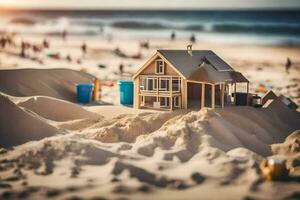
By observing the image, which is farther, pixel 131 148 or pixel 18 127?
pixel 18 127

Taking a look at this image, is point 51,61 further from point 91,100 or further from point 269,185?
point 269,185

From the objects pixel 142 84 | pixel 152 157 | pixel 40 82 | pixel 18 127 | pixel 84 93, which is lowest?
pixel 152 157

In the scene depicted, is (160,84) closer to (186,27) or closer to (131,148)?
(131,148)

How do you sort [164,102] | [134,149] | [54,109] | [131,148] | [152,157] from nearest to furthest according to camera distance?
1. [152,157]
2. [134,149]
3. [131,148]
4. [164,102]
5. [54,109]

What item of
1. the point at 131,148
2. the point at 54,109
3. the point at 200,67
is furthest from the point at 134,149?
the point at 54,109

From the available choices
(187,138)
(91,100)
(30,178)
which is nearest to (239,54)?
(91,100)

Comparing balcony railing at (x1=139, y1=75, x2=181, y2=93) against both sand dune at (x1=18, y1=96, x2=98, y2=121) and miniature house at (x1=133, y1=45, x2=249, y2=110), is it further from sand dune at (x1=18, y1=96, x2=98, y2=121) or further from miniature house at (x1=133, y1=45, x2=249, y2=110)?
sand dune at (x1=18, y1=96, x2=98, y2=121)

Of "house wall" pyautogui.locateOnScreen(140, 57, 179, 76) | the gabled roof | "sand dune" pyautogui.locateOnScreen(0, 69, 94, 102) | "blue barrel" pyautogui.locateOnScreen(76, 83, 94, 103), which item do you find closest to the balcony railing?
"house wall" pyautogui.locateOnScreen(140, 57, 179, 76)
